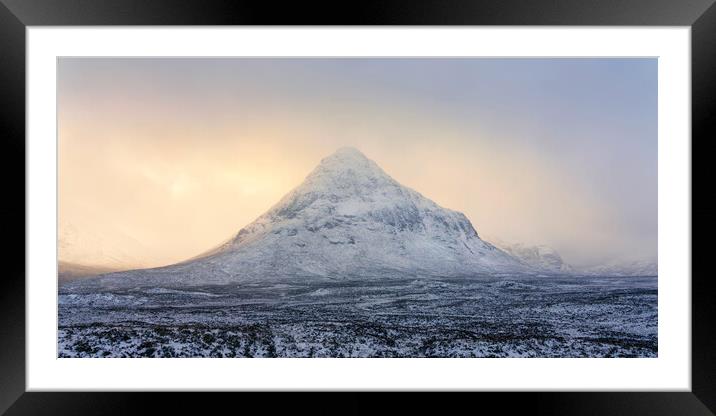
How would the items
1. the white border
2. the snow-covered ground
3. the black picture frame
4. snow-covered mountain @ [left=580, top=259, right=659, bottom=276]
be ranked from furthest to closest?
snow-covered mountain @ [left=580, top=259, right=659, bottom=276]
the snow-covered ground
the white border
the black picture frame

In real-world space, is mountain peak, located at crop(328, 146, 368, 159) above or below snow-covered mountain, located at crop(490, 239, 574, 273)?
above

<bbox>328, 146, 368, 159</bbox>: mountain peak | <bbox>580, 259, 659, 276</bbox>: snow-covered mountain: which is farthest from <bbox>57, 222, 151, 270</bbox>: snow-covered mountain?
<bbox>580, 259, 659, 276</bbox>: snow-covered mountain

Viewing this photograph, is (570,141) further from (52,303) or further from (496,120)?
(52,303)

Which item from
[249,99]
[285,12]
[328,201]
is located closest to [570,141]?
[249,99]

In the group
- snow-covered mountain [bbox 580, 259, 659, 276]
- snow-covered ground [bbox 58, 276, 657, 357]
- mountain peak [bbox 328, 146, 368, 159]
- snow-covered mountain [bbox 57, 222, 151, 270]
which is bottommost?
snow-covered ground [bbox 58, 276, 657, 357]

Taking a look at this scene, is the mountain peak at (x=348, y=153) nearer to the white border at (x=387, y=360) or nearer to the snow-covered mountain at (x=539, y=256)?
the snow-covered mountain at (x=539, y=256)

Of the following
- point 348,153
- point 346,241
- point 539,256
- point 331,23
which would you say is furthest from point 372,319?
point 331,23

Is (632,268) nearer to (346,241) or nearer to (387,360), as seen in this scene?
(346,241)

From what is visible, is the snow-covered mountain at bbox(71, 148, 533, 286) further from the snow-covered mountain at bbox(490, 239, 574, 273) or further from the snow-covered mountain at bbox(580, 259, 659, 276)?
the snow-covered mountain at bbox(580, 259, 659, 276)
